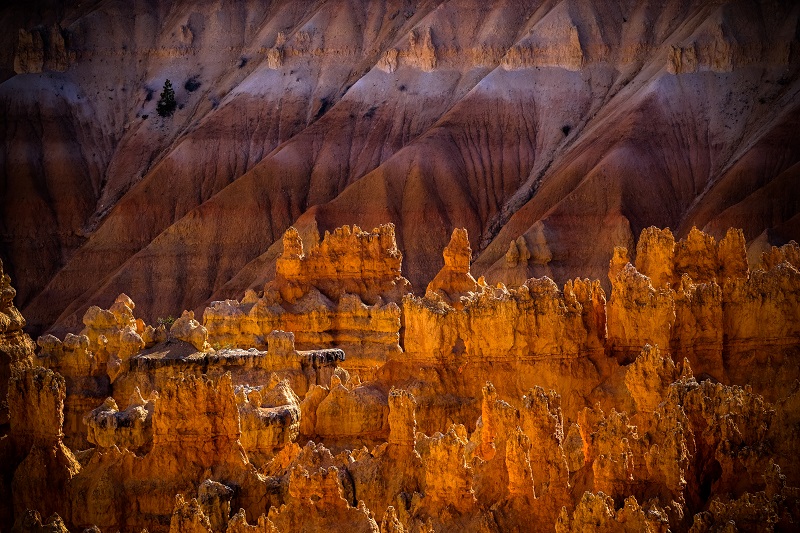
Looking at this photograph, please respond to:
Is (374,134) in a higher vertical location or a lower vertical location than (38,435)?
higher

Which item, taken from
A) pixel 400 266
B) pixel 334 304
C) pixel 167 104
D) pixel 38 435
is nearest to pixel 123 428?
pixel 38 435

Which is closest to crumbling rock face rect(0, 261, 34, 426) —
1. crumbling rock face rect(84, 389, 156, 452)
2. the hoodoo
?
the hoodoo

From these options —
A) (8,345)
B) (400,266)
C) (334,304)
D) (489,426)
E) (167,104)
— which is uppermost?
(167,104)

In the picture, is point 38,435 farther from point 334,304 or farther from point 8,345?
point 334,304

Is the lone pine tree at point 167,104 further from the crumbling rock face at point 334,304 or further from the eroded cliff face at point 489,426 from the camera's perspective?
the eroded cliff face at point 489,426

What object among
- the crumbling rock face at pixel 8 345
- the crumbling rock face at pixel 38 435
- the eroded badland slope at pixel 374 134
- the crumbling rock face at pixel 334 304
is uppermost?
the eroded badland slope at pixel 374 134

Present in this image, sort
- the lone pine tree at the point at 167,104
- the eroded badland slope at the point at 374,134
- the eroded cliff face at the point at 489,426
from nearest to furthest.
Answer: the eroded cliff face at the point at 489,426, the eroded badland slope at the point at 374,134, the lone pine tree at the point at 167,104

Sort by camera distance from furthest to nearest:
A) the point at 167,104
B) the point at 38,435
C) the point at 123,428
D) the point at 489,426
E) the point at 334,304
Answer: the point at 167,104
the point at 334,304
the point at 123,428
the point at 38,435
the point at 489,426

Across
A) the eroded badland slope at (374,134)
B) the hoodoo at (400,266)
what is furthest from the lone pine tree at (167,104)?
the eroded badland slope at (374,134)
